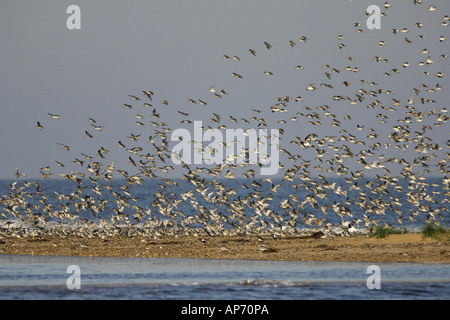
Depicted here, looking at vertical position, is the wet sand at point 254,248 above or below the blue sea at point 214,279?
above

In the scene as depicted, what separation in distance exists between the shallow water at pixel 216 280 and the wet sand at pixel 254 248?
1.64 m

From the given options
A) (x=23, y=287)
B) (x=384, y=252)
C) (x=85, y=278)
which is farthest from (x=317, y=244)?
(x=23, y=287)

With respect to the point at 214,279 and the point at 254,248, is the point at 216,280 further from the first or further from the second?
the point at 254,248

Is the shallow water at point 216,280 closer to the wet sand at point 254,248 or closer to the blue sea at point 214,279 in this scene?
the blue sea at point 214,279

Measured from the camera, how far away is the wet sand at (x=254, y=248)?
3628 cm

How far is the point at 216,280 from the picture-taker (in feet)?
97.2

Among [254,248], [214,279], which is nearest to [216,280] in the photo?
[214,279]

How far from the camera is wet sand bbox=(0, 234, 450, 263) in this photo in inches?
1428

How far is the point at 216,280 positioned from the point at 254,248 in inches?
430

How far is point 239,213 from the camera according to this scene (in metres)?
48.0

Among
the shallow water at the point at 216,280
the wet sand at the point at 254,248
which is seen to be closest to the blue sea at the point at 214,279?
the shallow water at the point at 216,280

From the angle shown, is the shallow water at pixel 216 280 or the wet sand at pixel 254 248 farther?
the wet sand at pixel 254 248
